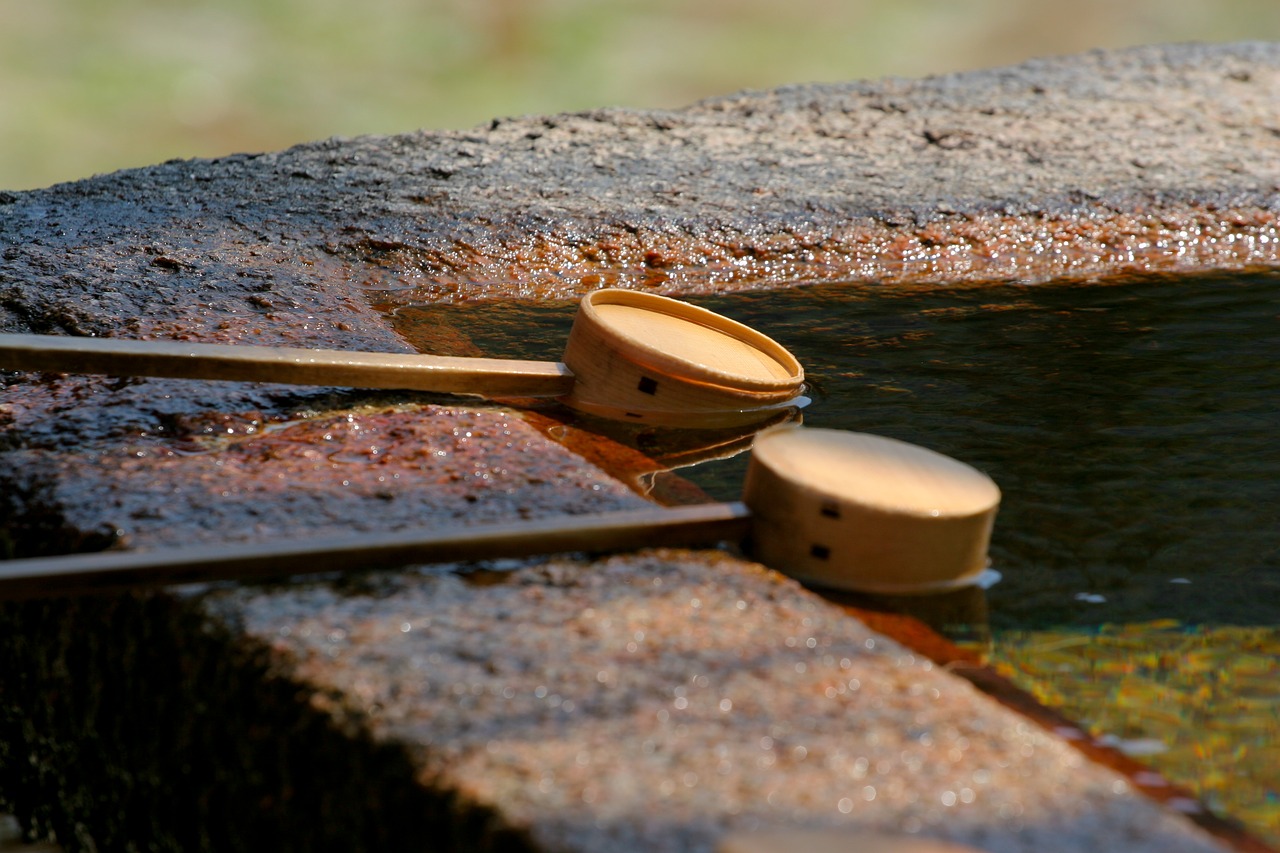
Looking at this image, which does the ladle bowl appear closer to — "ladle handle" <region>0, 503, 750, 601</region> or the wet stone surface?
"ladle handle" <region>0, 503, 750, 601</region>

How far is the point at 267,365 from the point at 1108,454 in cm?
186

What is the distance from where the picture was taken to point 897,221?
4723 millimetres

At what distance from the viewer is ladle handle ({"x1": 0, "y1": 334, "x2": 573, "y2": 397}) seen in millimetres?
2527

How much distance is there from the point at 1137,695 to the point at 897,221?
2900mm

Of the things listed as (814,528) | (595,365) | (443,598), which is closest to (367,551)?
(443,598)

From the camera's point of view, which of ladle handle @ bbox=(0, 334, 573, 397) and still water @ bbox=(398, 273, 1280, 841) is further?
ladle handle @ bbox=(0, 334, 573, 397)

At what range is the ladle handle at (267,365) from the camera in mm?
2527

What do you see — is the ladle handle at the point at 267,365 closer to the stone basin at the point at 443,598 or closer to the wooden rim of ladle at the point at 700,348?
the stone basin at the point at 443,598

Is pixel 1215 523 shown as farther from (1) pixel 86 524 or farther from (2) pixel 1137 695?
(1) pixel 86 524

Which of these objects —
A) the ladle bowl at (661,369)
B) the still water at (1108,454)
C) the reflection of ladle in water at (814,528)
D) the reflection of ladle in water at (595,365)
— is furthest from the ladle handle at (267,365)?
the reflection of ladle in water at (814,528)

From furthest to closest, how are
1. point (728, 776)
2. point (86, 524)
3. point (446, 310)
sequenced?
1. point (446, 310)
2. point (86, 524)
3. point (728, 776)

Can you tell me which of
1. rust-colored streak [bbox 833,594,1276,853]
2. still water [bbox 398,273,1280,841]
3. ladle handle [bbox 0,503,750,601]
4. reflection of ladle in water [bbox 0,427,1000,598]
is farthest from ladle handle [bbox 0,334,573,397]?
rust-colored streak [bbox 833,594,1276,853]

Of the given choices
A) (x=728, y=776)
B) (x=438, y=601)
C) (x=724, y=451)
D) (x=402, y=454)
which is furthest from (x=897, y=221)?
(x=728, y=776)

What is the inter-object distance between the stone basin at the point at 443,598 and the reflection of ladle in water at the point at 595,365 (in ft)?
0.30
